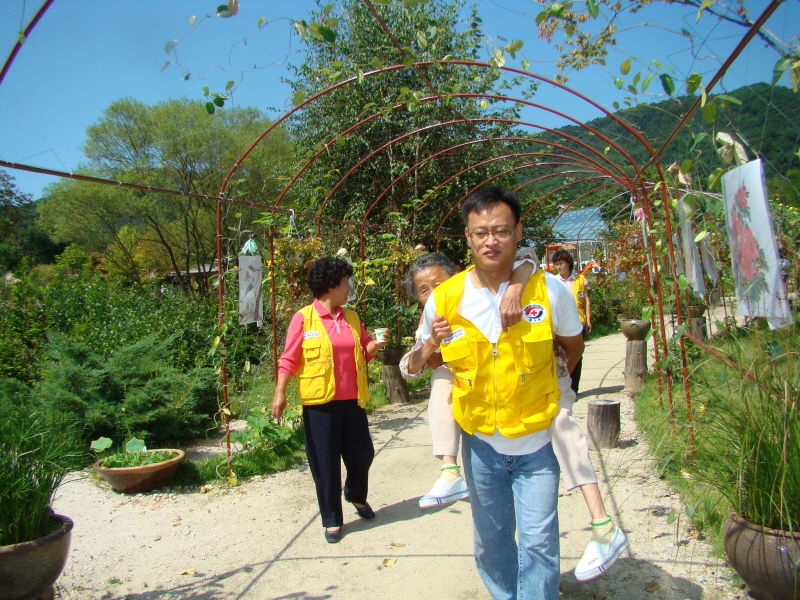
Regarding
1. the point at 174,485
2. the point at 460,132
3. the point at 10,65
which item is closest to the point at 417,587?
the point at 174,485

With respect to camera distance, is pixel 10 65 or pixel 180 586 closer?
pixel 10 65

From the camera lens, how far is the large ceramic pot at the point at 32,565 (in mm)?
2287

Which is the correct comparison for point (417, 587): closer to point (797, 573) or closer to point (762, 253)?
point (797, 573)

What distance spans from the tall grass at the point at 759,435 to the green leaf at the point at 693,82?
109 cm

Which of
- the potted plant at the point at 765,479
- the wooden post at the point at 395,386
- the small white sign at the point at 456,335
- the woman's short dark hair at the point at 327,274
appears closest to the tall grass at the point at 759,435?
the potted plant at the point at 765,479

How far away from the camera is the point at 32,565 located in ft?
7.74

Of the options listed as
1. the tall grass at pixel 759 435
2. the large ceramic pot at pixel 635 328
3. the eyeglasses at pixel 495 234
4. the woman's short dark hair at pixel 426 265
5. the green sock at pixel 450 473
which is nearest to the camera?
the eyeglasses at pixel 495 234

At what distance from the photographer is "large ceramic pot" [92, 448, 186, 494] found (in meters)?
4.23

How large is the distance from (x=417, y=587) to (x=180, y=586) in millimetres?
1214

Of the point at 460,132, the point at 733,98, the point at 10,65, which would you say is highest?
the point at 460,132

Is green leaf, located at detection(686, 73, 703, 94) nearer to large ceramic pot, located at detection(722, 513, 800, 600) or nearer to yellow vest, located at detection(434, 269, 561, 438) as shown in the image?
yellow vest, located at detection(434, 269, 561, 438)

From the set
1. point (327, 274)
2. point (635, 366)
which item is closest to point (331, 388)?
point (327, 274)

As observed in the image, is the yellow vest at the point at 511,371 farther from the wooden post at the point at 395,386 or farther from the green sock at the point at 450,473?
the wooden post at the point at 395,386

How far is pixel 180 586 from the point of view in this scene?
2.99 m
